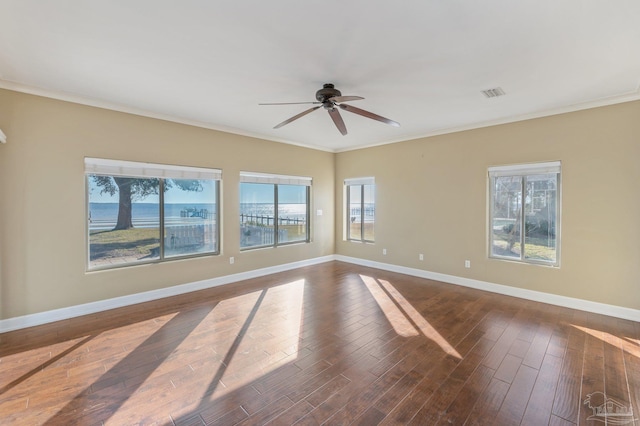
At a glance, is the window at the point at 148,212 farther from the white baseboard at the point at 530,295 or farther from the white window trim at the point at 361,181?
the white baseboard at the point at 530,295

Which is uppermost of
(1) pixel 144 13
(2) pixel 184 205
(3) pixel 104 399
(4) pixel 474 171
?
(1) pixel 144 13

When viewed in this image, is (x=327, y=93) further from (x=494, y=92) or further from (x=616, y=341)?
(x=616, y=341)

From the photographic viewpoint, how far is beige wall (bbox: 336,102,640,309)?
3.74m

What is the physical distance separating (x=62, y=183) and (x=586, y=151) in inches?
273

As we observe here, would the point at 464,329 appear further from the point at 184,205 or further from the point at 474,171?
the point at 184,205

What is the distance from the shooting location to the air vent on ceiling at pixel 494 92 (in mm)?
3477

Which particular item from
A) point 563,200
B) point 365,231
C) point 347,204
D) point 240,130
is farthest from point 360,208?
point 563,200

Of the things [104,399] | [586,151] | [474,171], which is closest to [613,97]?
[586,151]

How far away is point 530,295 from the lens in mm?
4449

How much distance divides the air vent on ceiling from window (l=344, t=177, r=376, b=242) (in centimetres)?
315

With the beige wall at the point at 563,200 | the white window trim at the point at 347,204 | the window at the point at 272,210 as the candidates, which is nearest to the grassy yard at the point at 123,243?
the window at the point at 272,210

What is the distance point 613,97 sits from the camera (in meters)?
3.72

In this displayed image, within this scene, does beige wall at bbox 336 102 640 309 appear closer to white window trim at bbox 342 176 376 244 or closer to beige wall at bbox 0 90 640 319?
beige wall at bbox 0 90 640 319

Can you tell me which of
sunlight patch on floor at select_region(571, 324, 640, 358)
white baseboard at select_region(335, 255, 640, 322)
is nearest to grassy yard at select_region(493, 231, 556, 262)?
white baseboard at select_region(335, 255, 640, 322)
